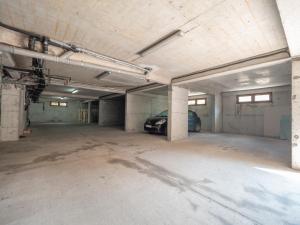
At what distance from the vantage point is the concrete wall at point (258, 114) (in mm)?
6887

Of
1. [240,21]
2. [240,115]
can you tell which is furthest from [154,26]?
[240,115]

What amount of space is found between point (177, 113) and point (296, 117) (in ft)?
12.0

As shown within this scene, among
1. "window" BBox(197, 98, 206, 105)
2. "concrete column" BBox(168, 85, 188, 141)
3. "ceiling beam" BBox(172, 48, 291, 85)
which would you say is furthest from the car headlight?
"window" BBox(197, 98, 206, 105)

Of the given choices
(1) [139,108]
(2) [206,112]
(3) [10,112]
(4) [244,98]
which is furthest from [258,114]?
(3) [10,112]

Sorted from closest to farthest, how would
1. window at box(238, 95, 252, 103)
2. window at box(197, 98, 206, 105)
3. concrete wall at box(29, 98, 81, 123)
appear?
window at box(238, 95, 252, 103) < window at box(197, 98, 206, 105) < concrete wall at box(29, 98, 81, 123)

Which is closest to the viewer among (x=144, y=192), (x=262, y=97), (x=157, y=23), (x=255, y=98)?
(x=144, y=192)

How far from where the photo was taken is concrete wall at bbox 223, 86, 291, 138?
689 cm

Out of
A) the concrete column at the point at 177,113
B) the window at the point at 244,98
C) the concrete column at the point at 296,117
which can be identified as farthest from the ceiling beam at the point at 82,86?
the concrete column at the point at 296,117

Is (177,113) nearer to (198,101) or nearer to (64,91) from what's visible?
(198,101)

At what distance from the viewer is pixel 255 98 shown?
7863 millimetres

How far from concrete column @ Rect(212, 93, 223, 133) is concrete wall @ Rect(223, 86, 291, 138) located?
9.2 inches

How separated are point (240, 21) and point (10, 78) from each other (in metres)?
7.06

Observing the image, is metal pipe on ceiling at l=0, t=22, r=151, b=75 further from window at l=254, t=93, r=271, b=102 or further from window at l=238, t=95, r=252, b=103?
window at l=254, t=93, r=271, b=102

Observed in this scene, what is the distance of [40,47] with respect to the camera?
3.04 metres
